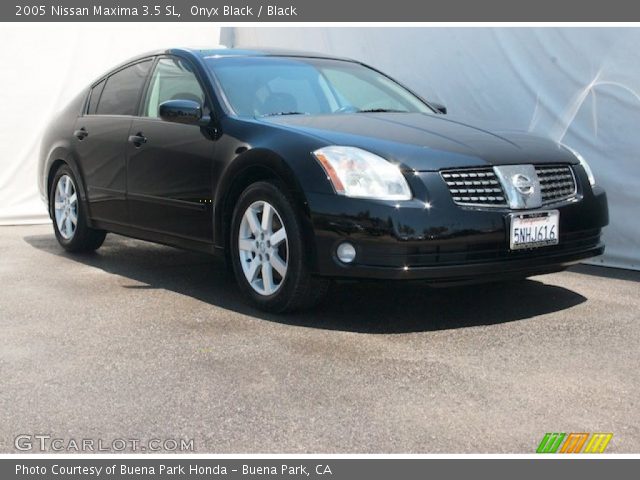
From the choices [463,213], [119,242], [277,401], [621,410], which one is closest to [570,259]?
[463,213]

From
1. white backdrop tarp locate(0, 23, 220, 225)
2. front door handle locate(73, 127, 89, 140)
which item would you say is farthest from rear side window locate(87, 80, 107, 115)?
white backdrop tarp locate(0, 23, 220, 225)

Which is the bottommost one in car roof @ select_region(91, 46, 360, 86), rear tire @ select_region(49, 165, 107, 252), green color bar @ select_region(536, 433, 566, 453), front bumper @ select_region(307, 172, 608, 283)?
rear tire @ select_region(49, 165, 107, 252)

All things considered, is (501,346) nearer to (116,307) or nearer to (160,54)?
(116,307)

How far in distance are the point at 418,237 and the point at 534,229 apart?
70 cm

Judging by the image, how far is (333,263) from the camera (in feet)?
16.2

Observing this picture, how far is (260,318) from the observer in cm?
532

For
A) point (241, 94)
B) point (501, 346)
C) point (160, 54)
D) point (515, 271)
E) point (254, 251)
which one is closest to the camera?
point (501, 346)

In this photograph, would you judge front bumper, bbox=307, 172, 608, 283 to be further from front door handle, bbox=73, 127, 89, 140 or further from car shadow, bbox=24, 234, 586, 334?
front door handle, bbox=73, 127, 89, 140

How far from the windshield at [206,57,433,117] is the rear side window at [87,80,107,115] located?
1503 millimetres

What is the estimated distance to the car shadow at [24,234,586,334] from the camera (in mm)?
5234

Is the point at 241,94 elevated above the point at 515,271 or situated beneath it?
elevated above

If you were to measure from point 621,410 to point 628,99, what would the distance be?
3966mm

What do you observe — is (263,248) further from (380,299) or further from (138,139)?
(138,139)

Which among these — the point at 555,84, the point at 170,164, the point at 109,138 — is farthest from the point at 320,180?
the point at 555,84
